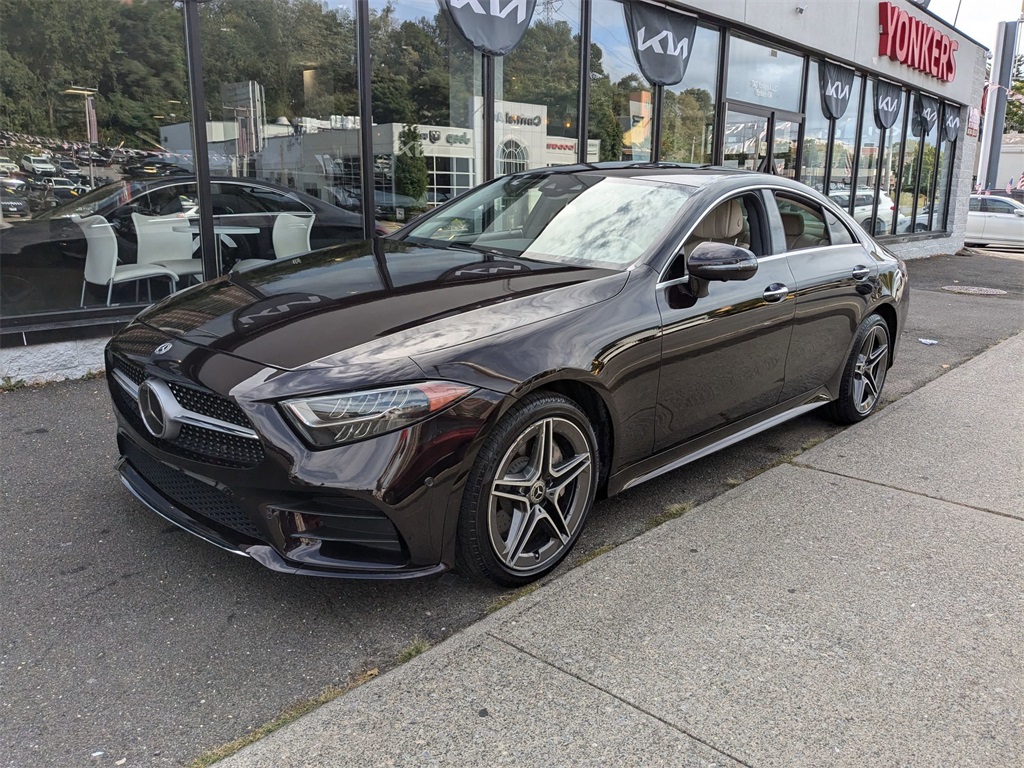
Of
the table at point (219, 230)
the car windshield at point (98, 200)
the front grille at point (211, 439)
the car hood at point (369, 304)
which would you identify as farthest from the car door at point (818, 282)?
the car windshield at point (98, 200)

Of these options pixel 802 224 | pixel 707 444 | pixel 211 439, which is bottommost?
pixel 707 444

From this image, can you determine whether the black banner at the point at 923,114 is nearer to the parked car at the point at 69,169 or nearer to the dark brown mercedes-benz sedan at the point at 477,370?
the dark brown mercedes-benz sedan at the point at 477,370

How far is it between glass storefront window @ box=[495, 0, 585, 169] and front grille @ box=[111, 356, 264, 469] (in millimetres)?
6797

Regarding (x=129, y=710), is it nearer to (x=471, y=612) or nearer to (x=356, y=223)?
(x=471, y=612)

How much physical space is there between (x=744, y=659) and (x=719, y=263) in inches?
64.8

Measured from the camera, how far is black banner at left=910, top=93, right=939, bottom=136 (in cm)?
1712

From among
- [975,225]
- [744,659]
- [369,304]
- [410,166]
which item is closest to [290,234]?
[410,166]

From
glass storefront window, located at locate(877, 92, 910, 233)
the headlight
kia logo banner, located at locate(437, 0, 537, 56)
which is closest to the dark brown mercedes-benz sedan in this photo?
the headlight

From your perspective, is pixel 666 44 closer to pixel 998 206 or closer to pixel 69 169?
pixel 69 169

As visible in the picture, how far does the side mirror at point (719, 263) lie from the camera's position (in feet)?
11.5

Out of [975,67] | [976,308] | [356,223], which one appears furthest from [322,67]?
[975,67]

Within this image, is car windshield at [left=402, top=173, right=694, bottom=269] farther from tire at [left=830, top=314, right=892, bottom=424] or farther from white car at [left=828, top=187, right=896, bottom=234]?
white car at [left=828, top=187, right=896, bottom=234]

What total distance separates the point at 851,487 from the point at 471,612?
233 centimetres

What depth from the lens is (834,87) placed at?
45.7ft
